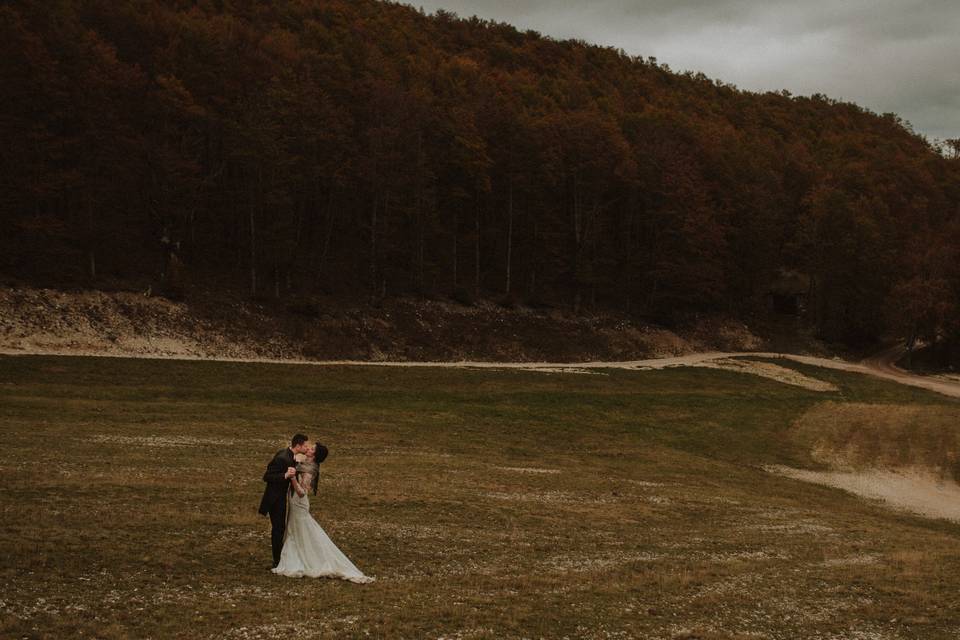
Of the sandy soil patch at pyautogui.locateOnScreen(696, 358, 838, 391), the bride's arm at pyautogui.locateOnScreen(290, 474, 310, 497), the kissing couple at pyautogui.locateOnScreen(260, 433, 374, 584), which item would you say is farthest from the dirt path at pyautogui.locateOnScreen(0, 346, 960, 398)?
the bride's arm at pyautogui.locateOnScreen(290, 474, 310, 497)

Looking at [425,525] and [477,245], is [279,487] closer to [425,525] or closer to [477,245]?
[425,525]

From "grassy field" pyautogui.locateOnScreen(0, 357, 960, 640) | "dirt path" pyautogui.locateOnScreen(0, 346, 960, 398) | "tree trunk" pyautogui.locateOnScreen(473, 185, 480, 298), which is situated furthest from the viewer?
"tree trunk" pyautogui.locateOnScreen(473, 185, 480, 298)

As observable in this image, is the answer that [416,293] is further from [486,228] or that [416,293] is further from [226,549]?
[226,549]

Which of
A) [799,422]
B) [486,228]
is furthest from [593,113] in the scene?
[799,422]

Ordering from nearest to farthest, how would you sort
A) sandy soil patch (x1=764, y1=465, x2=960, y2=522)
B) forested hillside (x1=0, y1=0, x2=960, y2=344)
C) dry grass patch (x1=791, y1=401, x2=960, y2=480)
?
sandy soil patch (x1=764, y1=465, x2=960, y2=522)
dry grass patch (x1=791, y1=401, x2=960, y2=480)
forested hillside (x1=0, y1=0, x2=960, y2=344)

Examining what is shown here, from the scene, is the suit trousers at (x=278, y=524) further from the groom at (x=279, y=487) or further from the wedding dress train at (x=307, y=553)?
the wedding dress train at (x=307, y=553)

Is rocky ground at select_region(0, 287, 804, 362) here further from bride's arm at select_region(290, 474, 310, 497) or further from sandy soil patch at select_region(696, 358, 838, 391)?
bride's arm at select_region(290, 474, 310, 497)

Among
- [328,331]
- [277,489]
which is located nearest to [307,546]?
[277,489]

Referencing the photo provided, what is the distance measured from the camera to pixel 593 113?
106500 mm

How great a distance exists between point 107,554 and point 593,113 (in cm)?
9911

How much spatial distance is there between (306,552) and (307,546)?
0.12 meters

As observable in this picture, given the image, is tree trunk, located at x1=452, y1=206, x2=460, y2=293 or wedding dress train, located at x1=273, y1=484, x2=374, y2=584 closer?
wedding dress train, located at x1=273, y1=484, x2=374, y2=584

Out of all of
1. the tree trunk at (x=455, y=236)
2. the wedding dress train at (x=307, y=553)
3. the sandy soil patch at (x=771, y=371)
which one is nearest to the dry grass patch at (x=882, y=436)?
the sandy soil patch at (x=771, y=371)

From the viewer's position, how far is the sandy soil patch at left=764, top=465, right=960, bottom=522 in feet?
117
